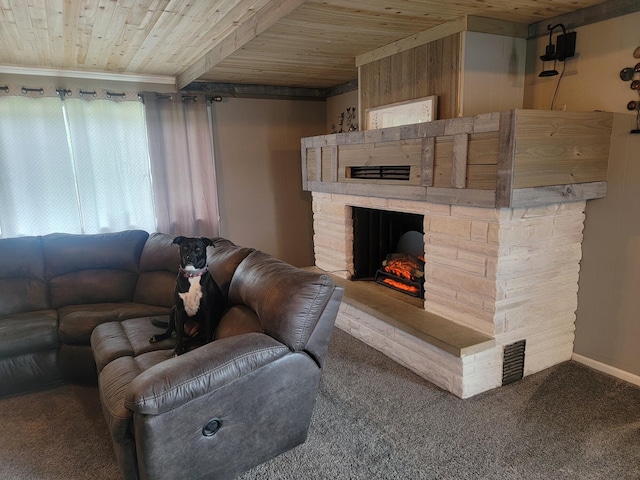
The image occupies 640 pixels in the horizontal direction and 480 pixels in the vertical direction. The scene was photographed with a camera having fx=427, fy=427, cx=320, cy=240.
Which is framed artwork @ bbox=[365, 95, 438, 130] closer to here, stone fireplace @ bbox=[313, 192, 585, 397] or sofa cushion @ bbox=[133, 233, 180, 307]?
stone fireplace @ bbox=[313, 192, 585, 397]

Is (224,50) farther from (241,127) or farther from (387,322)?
(387,322)

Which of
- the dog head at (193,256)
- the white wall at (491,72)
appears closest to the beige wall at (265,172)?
the dog head at (193,256)

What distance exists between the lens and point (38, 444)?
220cm

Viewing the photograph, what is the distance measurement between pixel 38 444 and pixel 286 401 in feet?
4.47

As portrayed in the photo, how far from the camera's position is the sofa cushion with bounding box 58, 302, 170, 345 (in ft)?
8.89

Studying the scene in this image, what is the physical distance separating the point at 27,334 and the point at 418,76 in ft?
10.1

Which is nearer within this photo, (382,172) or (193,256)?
(193,256)

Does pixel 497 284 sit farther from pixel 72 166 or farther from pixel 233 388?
pixel 72 166

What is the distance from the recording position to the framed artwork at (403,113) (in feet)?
9.55

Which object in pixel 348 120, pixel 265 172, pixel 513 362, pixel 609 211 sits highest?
pixel 348 120

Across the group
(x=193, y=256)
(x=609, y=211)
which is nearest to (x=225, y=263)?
(x=193, y=256)

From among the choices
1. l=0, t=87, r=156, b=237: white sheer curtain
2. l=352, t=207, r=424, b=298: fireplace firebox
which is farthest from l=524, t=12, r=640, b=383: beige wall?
l=0, t=87, r=156, b=237: white sheer curtain

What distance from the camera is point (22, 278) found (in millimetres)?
3105

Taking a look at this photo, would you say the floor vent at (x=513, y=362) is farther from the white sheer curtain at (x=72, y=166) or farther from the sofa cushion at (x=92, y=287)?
the white sheer curtain at (x=72, y=166)
